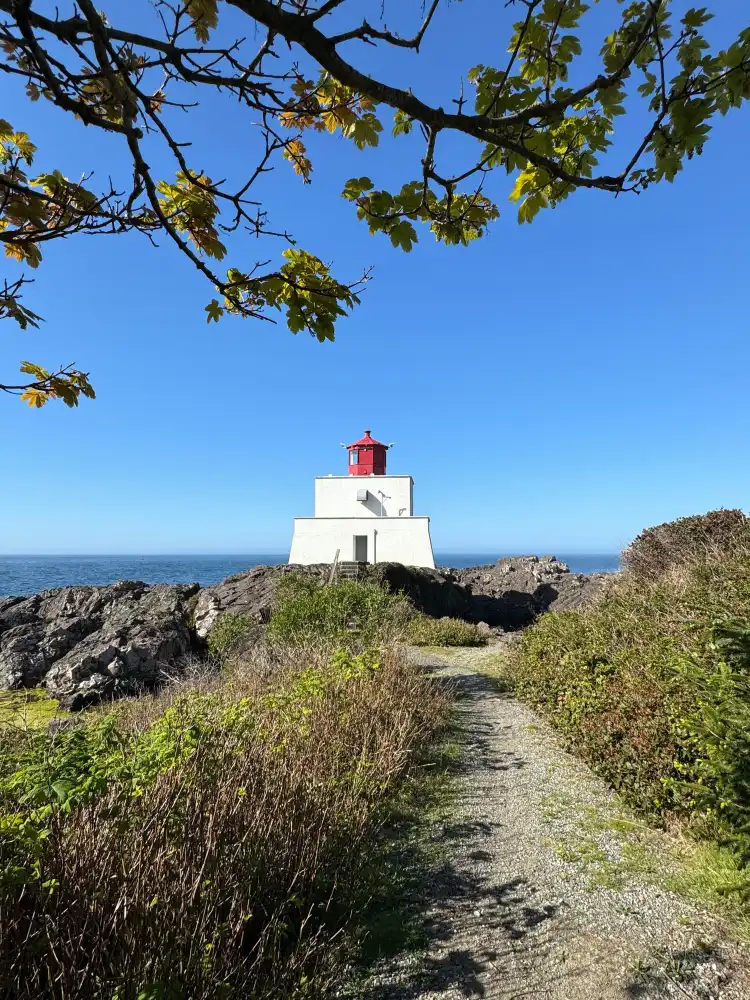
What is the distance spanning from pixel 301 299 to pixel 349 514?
2677cm

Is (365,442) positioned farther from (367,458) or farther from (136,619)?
(136,619)

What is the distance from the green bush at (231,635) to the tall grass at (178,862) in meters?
8.65

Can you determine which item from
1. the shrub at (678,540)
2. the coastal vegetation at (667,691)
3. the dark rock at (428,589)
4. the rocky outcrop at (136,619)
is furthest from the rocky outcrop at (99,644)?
the shrub at (678,540)

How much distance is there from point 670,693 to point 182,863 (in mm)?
4442

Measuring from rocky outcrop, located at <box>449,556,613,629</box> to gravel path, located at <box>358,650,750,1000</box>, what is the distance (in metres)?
17.3

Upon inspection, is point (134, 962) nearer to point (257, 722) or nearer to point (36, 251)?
point (257, 722)

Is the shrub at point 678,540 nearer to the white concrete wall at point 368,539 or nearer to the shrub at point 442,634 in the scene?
the shrub at point 442,634

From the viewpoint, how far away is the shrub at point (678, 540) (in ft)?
34.8

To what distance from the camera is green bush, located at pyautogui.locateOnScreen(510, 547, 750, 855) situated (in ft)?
12.8

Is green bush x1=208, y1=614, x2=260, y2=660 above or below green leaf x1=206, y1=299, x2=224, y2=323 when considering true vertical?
below

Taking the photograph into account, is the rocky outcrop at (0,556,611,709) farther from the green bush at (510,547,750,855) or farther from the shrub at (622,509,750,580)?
the green bush at (510,547,750,855)

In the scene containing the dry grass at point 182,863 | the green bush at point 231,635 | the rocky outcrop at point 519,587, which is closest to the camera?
the dry grass at point 182,863

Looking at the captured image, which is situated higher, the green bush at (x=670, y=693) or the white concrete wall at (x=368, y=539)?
the white concrete wall at (x=368, y=539)

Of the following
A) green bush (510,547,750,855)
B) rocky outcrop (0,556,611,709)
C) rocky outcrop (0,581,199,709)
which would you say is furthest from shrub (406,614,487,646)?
rocky outcrop (0,581,199,709)
